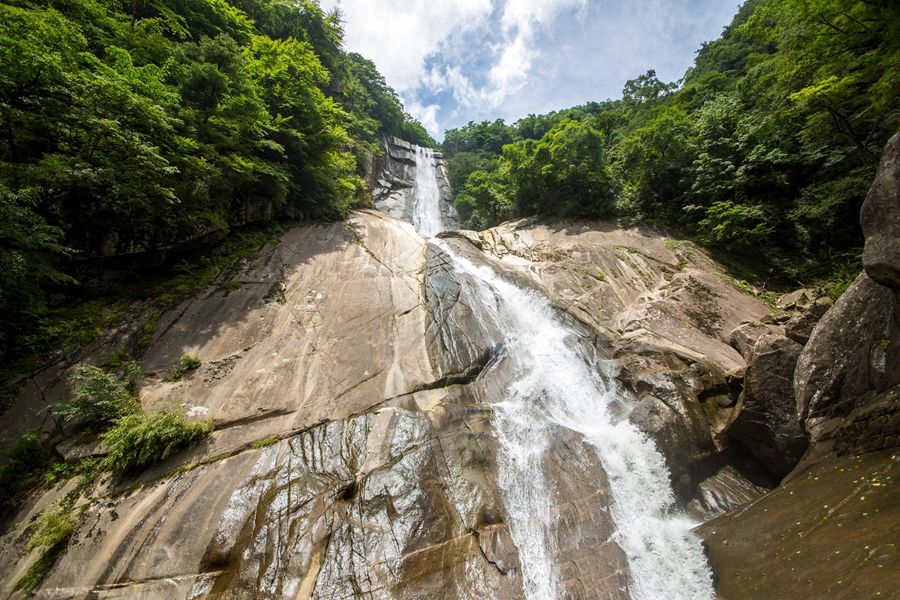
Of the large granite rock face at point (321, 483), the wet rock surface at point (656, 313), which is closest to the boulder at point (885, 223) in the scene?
the wet rock surface at point (656, 313)

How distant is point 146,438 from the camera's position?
19.8 feet

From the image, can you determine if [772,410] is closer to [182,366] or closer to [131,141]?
[182,366]

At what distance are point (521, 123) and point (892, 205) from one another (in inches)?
1908

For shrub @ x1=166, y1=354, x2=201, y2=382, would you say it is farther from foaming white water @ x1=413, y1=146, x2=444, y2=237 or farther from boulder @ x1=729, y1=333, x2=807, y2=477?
foaming white water @ x1=413, y1=146, x2=444, y2=237

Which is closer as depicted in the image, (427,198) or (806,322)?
(806,322)

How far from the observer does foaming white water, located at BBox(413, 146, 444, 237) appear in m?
31.6

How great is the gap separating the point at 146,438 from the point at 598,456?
390 inches

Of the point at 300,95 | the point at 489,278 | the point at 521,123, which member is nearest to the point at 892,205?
the point at 489,278

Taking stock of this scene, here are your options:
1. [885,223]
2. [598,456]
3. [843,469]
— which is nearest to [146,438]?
[598,456]

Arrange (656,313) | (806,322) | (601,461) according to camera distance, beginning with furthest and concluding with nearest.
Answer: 1. (656,313)
2. (806,322)
3. (601,461)

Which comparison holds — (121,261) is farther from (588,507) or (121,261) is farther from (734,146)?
(734,146)

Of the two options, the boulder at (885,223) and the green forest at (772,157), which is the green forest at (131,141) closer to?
the green forest at (772,157)

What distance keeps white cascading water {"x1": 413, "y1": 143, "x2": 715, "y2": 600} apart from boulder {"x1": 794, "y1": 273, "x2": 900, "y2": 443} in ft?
10.8

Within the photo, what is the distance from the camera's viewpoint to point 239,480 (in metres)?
6.04
